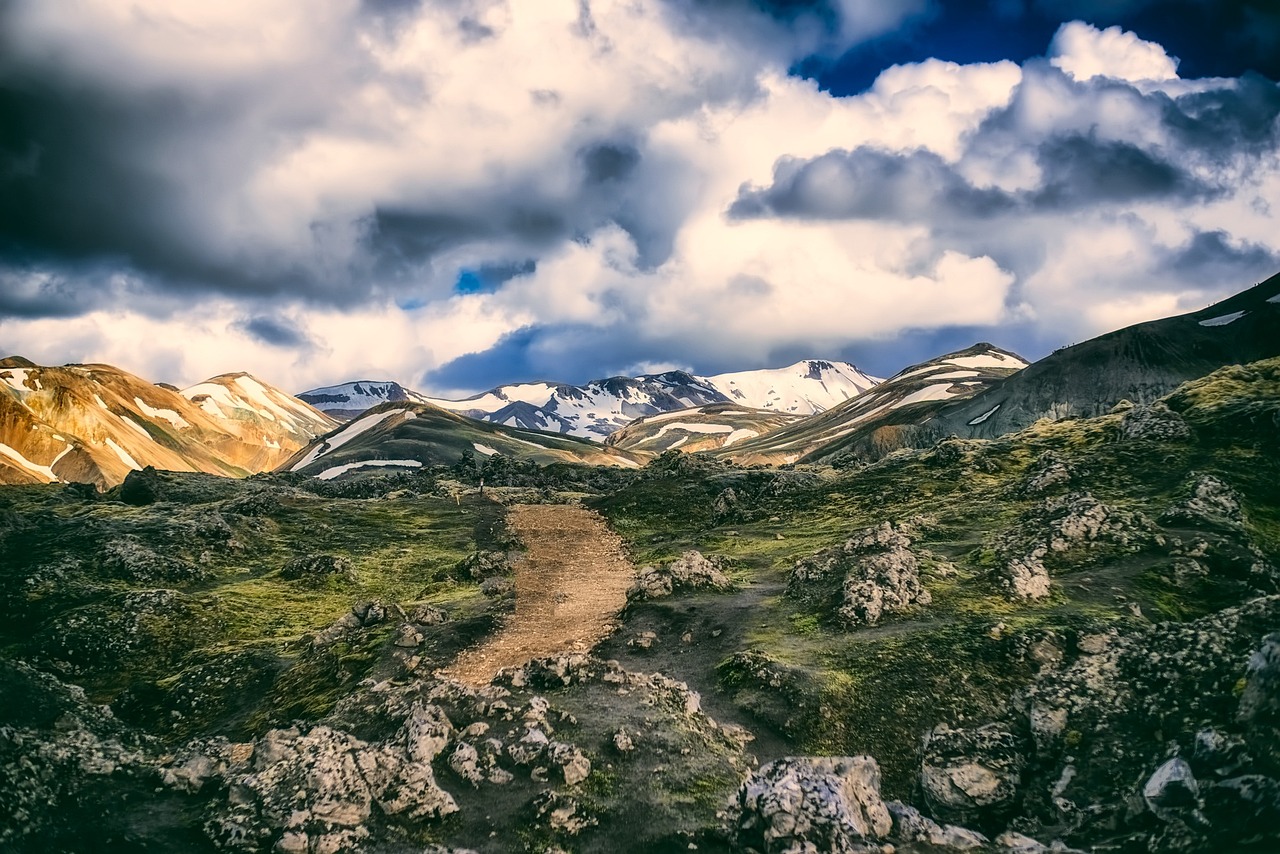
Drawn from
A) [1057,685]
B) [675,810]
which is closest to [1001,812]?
[1057,685]

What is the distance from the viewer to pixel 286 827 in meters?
14.5

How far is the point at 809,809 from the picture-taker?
13.5 metres

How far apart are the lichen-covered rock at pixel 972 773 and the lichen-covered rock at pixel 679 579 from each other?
1803 cm

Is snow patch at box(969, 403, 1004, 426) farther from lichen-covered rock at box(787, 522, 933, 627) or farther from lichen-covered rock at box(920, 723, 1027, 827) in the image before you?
lichen-covered rock at box(920, 723, 1027, 827)

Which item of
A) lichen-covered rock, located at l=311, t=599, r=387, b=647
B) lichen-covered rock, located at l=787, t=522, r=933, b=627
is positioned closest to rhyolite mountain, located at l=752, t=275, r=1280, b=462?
lichen-covered rock, located at l=787, t=522, r=933, b=627

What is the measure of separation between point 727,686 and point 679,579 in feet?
40.6

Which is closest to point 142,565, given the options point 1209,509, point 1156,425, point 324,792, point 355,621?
point 355,621

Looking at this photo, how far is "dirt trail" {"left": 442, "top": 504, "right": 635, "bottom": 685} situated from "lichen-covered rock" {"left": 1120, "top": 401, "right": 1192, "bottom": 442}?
34.2 metres

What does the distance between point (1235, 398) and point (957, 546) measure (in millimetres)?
23152

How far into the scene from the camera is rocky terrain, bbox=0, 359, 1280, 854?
1433cm

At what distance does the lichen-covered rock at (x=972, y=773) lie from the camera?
15570 millimetres

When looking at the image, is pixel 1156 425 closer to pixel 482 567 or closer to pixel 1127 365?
pixel 482 567

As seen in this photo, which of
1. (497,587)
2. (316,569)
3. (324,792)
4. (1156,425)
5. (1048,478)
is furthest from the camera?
(316,569)

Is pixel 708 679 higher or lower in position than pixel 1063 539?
lower
